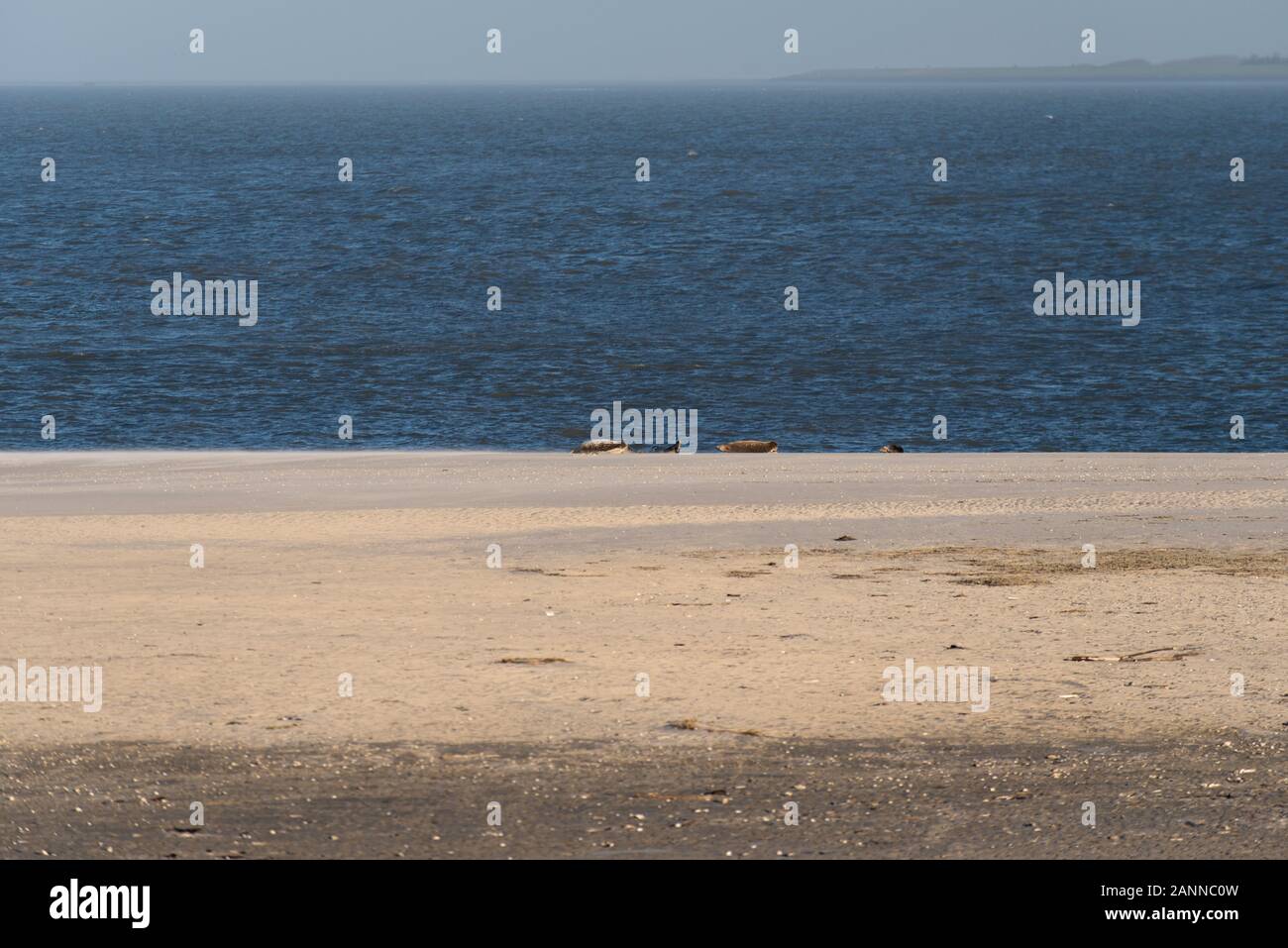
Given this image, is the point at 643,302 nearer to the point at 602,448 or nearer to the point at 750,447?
the point at 750,447

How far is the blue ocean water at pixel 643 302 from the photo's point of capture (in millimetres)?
34031

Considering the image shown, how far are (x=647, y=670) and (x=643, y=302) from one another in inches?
1549

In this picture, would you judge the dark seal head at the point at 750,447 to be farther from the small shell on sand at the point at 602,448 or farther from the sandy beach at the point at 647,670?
the sandy beach at the point at 647,670

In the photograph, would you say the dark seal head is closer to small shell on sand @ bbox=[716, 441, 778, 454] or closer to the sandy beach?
small shell on sand @ bbox=[716, 441, 778, 454]

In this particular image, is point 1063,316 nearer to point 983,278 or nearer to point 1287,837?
point 983,278

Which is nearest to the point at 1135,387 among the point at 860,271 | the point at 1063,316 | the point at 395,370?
the point at 1063,316

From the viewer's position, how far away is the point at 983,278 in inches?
2195

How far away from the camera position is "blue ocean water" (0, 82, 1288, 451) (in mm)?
34031

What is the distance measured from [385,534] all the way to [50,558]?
335 cm

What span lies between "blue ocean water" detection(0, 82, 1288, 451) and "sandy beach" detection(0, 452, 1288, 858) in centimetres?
1327

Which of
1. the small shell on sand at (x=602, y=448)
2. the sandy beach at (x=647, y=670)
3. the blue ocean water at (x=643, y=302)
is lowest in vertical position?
the sandy beach at (x=647, y=670)

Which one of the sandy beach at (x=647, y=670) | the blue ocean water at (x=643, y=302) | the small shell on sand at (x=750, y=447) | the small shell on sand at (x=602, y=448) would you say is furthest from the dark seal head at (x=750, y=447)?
the sandy beach at (x=647, y=670)

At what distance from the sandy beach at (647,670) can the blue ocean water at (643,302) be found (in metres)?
13.3

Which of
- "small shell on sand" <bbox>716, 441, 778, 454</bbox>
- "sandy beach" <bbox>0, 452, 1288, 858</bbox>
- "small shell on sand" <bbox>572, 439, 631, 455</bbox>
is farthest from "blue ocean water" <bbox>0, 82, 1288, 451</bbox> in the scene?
"sandy beach" <bbox>0, 452, 1288, 858</bbox>
